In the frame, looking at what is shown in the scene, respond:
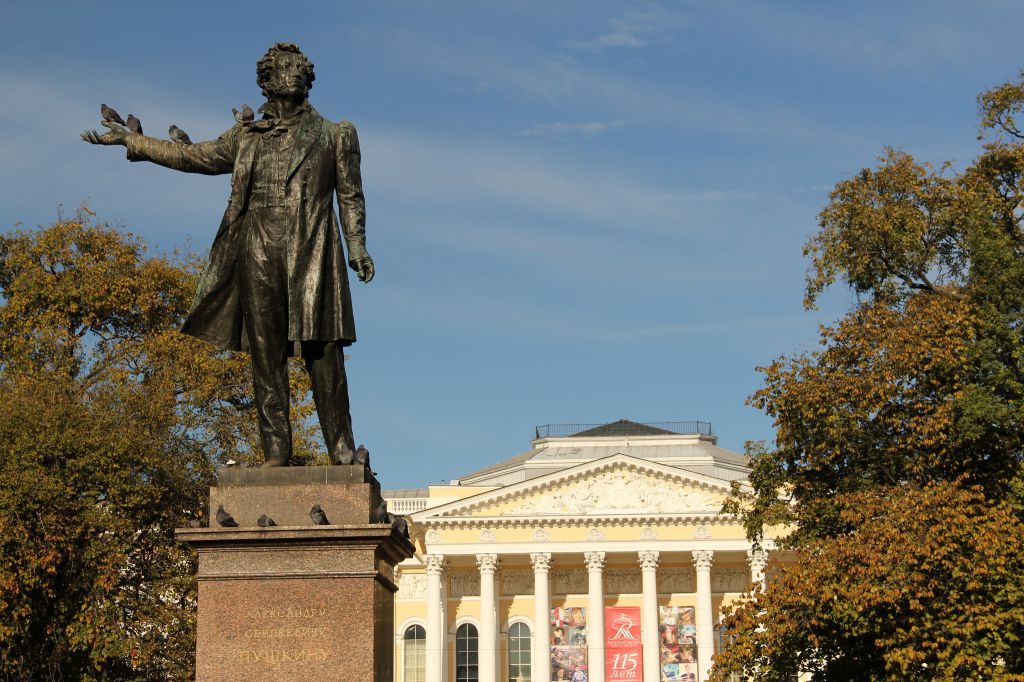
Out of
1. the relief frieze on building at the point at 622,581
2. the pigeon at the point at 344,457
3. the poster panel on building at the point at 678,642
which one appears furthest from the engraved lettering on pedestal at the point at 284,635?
the relief frieze on building at the point at 622,581

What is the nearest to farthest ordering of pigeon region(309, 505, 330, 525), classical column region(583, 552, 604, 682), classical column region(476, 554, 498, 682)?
pigeon region(309, 505, 330, 525)
classical column region(583, 552, 604, 682)
classical column region(476, 554, 498, 682)

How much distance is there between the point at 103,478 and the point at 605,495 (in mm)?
37046

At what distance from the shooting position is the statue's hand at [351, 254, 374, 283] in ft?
27.5

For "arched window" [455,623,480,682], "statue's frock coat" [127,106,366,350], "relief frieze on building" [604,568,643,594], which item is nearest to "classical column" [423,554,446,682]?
"arched window" [455,623,480,682]

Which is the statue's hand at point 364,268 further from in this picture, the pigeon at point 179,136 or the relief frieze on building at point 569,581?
the relief frieze on building at point 569,581

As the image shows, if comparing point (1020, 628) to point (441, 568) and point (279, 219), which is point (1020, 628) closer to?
point (279, 219)

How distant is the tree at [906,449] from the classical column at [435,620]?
35.7m

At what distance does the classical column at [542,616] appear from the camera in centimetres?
5959

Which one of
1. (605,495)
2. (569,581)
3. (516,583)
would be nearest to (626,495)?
(605,495)

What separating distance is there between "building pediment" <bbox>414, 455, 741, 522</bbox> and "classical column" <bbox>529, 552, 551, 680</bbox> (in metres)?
2.03

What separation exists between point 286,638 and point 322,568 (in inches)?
15.6

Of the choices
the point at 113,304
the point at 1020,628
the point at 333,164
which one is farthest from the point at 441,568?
the point at 333,164

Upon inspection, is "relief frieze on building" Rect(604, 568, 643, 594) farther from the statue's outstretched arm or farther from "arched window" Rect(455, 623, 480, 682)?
the statue's outstretched arm

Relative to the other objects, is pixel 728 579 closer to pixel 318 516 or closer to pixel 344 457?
pixel 344 457
